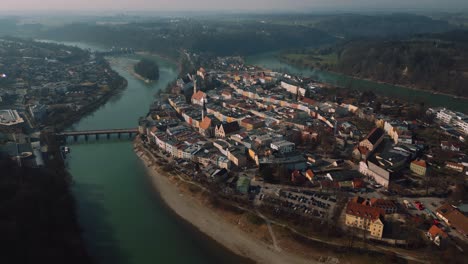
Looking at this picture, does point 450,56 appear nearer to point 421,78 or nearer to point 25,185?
point 421,78

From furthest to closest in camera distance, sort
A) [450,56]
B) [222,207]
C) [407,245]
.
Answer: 1. [450,56]
2. [222,207]
3. [407,245]

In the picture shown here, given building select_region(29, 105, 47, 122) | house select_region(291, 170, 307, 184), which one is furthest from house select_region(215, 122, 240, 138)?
building select_region(29, 105, 47, 122)

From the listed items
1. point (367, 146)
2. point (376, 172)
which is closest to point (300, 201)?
point (376, 172)

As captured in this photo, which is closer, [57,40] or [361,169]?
[361,169]

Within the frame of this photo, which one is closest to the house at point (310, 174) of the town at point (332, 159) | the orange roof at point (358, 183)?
the town at point (332, 159)

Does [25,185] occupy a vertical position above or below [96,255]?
above

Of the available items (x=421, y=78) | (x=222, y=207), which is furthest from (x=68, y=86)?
(x=421, y=78)

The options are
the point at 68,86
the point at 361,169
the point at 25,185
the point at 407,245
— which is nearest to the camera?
the point at 407,245
